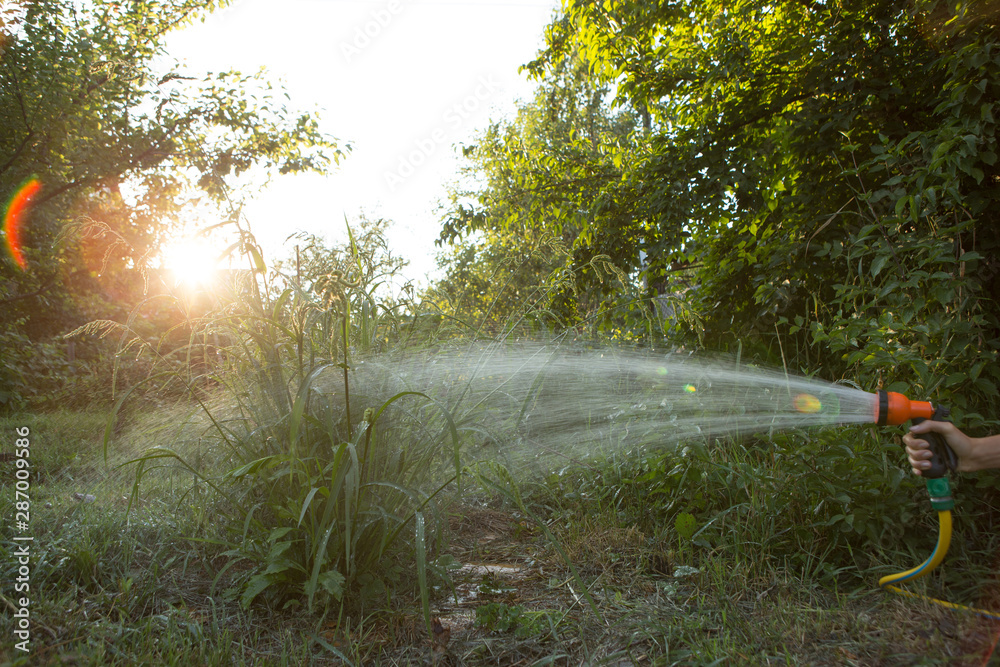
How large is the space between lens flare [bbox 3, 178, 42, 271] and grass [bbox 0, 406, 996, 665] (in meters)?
Answer: 4.73

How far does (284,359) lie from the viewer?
6.40ft

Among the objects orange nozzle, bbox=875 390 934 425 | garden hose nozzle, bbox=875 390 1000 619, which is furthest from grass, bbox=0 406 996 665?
orange nozzle, bbox=875 390 934 425

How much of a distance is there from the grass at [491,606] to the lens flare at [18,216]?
15.5ft

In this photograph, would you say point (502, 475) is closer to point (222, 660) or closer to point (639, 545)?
point (639, 545)

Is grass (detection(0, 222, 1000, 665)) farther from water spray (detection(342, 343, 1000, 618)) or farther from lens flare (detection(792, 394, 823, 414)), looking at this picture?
lens flare (detection(792, 394, 823, 414))

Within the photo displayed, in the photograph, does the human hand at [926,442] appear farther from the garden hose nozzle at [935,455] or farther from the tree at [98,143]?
the tree at [98,143]

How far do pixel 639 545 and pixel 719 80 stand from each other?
288 cm

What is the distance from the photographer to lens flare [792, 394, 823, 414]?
240cm

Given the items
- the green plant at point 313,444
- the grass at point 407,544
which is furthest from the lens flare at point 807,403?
the green plant at point 313,444

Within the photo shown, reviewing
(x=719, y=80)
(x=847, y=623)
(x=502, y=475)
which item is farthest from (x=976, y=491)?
(x=719, y=80)

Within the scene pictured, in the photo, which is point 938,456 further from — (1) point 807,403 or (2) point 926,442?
(1) point 807,403

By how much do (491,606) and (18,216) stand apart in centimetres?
685

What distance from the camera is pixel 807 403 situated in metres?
2.48

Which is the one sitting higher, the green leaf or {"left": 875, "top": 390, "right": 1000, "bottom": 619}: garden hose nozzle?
the green leaf
